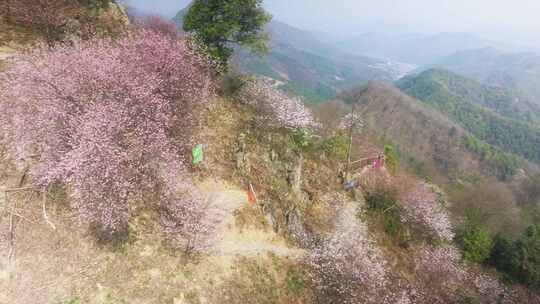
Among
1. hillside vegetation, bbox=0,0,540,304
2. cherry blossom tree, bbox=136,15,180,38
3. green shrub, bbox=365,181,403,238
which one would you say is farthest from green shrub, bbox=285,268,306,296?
cherry blossom tree, bbox=136,15,180,38

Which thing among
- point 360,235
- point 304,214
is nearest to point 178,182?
point 304,214

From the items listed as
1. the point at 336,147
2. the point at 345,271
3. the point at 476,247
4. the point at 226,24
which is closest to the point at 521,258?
the point at 476,247

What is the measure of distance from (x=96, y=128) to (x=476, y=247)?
31.5m

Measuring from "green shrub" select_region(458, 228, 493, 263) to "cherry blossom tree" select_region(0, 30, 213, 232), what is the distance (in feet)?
87.0

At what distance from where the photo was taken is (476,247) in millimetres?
26781

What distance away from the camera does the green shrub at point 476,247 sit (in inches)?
1053

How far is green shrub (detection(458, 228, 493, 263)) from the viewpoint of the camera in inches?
1053

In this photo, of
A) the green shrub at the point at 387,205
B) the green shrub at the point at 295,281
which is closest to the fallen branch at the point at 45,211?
the green shrub at the point at 295,281

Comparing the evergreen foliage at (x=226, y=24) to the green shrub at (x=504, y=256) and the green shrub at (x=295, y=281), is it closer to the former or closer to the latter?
the green shrub at (x=295, y=281)

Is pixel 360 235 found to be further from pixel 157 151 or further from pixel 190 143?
pixel 157 151

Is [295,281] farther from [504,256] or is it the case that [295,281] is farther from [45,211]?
[504,256]

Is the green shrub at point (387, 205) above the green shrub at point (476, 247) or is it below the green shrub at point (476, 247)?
above

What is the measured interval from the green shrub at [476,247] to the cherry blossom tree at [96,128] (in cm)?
2653

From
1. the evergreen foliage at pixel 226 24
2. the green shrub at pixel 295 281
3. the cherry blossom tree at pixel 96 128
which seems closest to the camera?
the cherry blossom tree at pixel 96 128
